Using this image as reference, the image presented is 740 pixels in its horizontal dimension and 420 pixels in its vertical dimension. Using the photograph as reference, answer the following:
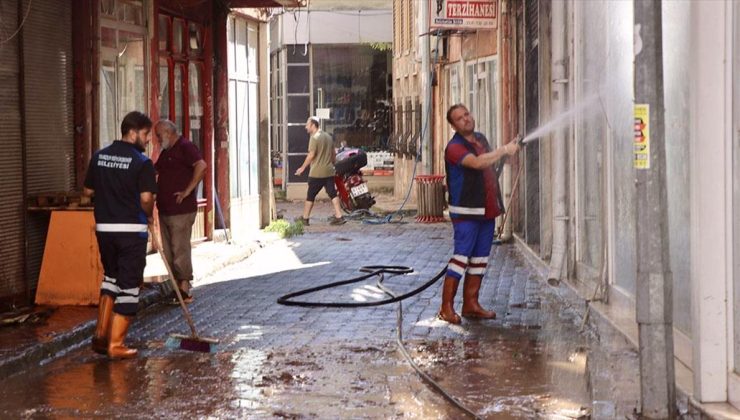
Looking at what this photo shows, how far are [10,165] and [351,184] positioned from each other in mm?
15835

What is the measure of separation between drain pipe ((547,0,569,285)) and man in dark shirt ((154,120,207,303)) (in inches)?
146

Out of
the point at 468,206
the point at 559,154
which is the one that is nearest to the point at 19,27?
the point at 468,206

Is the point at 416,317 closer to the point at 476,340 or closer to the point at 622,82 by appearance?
the point at 476,340

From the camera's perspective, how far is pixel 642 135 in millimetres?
7531

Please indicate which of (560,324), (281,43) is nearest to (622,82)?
(560,324)

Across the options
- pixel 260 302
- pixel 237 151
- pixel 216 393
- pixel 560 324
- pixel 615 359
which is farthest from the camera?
pixel 237 151

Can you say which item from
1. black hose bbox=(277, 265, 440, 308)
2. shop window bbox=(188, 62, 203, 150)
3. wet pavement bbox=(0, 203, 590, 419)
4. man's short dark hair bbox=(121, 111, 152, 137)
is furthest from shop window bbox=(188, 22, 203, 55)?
man's short dark hair bbox=(121, 111, 152, 137)

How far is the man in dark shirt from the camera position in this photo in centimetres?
1393

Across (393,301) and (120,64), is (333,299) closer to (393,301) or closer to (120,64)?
(393,301)

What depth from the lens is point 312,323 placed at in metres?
12.4

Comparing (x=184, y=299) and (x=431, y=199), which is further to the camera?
(x=431, y=199)

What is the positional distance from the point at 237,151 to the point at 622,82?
11.3m

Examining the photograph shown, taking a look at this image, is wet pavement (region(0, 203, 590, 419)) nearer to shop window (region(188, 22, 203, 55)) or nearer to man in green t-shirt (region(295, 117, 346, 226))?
shop window (region(188, 22, 203, 55))

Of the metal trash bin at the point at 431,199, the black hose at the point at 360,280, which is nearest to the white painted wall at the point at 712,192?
the black hose at the point at 360,280
